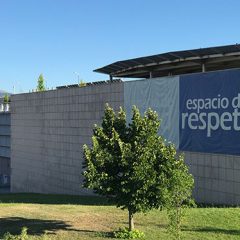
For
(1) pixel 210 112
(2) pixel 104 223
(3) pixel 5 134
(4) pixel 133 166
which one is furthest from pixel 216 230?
(3) pixel 5 134

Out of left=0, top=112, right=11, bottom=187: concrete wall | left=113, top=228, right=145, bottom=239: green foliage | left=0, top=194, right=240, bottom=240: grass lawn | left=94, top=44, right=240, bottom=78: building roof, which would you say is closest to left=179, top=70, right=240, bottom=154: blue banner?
left=94, top=44, right=240, bottom=78: building roof

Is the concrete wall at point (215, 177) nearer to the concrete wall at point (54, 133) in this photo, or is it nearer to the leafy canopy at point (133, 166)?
the leafy canopy at point (133, 166)

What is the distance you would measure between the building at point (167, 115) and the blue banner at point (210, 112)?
0.04 meters

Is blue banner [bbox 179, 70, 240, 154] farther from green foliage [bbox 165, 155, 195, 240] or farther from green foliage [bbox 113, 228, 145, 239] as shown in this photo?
green foliage [bbox 165, 155, 195, 240]

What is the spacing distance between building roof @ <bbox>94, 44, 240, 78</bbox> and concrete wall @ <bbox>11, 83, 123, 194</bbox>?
180 cm

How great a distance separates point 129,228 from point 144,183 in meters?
2.03

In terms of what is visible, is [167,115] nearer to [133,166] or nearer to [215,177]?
[215,177]

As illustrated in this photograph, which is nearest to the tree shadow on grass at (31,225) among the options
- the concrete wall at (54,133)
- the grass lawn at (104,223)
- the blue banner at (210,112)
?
the grass lawn at (104,223)

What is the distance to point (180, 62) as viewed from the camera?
24.4 m

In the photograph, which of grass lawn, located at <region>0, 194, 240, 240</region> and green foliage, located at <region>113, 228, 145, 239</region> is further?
grass lawn, located at <region>0, 194, 240, 240</region>

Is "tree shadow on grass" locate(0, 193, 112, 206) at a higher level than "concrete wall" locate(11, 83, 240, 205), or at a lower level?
lower

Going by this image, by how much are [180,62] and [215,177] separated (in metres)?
6.94

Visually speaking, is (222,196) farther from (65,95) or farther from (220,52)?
(65,95)

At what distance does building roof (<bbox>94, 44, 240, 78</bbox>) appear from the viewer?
21.3 meters
